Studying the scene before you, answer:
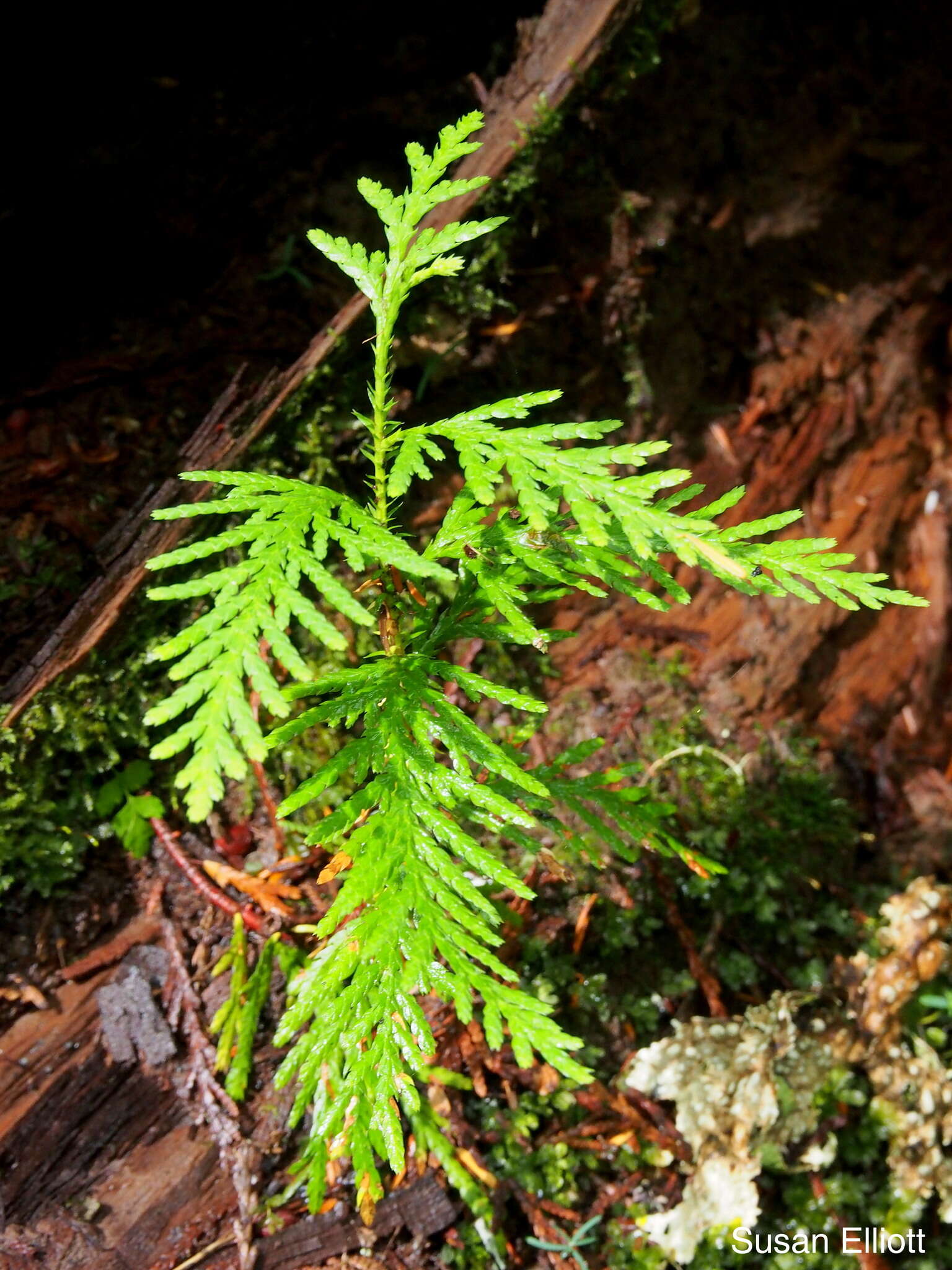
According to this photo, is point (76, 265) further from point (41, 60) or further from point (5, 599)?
point (5, 599)

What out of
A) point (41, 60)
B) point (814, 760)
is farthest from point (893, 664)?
point (41, 60)

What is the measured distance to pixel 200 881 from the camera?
9.41 feet

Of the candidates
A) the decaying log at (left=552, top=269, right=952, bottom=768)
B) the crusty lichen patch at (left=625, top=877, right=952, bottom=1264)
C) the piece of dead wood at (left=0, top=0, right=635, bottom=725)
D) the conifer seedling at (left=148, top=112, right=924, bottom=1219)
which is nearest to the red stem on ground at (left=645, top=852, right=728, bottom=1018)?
the crusty lichen patch at (left=625, top=877, right=952, bottom=1264)

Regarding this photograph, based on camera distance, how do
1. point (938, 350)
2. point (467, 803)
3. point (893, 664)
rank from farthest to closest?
point (938, 350) → point (893, 664) → point (467, 803)

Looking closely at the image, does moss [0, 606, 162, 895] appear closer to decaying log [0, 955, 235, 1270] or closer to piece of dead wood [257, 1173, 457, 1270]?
decaying log [0, 955, 235, 1270]

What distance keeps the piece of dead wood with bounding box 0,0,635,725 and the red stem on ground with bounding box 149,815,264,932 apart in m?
0.62

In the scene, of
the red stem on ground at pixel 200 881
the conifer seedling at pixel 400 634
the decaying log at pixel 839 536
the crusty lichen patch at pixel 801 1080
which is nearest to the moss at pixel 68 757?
the red stem on ground at pixel 200 881

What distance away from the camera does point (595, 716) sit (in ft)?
11.6

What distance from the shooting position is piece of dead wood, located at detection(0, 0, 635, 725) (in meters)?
2.76

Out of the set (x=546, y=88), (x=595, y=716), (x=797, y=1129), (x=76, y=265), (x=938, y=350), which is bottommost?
(x=797, y=1129)

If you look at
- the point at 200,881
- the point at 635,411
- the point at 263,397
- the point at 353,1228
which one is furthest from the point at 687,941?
the point at 263,397

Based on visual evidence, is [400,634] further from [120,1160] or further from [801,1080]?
[801,1080]

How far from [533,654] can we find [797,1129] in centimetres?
196

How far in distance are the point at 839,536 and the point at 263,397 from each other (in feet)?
10.2
